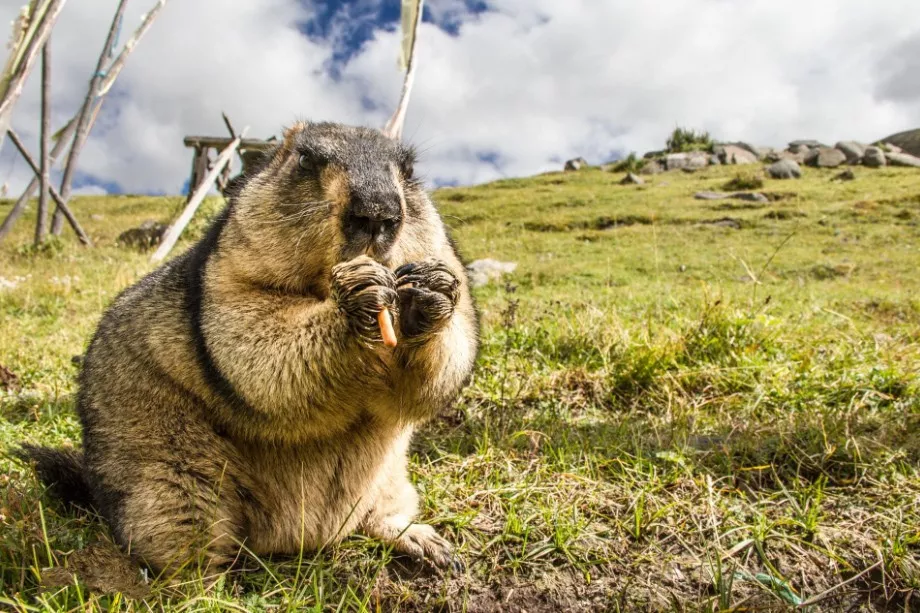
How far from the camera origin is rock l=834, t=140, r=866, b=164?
97.2 feet

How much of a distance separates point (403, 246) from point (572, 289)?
8325mm

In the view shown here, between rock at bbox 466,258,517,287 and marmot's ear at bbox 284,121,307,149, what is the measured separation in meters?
7.09

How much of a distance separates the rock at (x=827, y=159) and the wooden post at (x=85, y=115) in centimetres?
2868

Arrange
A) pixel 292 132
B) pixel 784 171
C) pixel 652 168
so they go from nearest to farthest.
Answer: pixel 292 132
pixel 784 171
pixel 652 168

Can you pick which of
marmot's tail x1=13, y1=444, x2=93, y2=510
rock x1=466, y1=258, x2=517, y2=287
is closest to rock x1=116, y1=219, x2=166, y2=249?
rock x1=466, y1=258, x2=517, y2=287

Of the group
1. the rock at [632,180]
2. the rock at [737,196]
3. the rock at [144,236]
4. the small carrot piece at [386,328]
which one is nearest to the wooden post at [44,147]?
the rock at [144,236]

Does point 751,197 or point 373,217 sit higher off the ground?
point 373,217

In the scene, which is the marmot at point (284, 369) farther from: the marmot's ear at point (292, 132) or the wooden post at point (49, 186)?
the wooden post at point (49, 186)

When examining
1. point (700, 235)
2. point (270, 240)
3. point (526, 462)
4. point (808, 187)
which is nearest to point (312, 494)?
point (270, 240)

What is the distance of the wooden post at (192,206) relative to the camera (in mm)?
11852

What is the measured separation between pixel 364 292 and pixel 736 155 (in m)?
36.3

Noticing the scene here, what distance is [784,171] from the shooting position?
25.8 metres

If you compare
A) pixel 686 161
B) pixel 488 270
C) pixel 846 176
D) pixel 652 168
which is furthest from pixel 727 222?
pixel 686 161

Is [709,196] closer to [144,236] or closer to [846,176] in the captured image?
[846,176]
